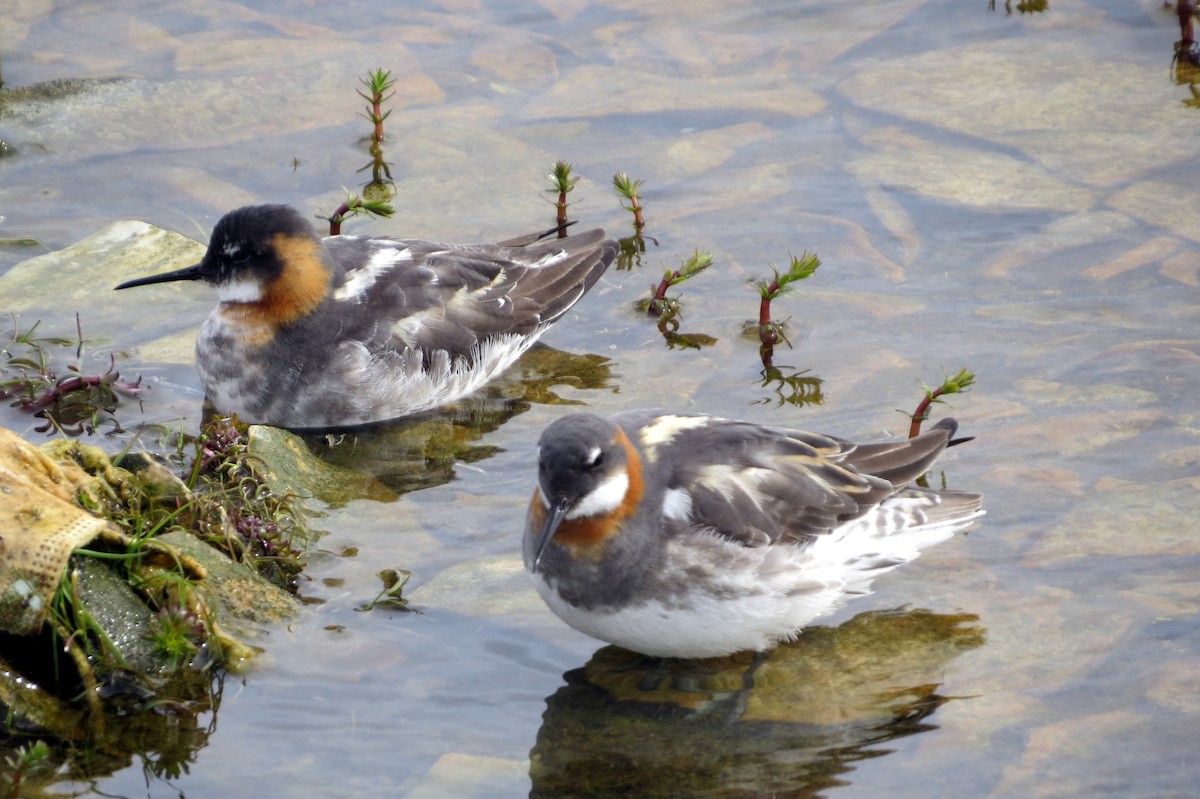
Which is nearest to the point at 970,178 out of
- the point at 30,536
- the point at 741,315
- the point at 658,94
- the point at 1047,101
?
the point at 1047,101

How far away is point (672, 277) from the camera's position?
388 inches

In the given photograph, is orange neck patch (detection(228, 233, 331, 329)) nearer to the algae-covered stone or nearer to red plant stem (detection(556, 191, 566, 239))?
the algae-covered stone

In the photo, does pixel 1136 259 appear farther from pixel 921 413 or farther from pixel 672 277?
pixel 672 277

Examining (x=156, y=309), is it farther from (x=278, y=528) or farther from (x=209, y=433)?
(x=278, y=528)

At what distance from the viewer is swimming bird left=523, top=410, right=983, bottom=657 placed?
21.3 feet

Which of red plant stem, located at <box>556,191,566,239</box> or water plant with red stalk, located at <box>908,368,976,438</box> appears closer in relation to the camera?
water plant with red stalk, located at <box>908,368,976,438</box>

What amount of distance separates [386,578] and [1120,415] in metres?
4.41

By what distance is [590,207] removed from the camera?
37.5ft

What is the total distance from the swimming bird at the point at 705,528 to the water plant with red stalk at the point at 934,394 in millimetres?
921

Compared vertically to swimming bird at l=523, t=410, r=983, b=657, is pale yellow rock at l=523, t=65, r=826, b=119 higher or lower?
higher

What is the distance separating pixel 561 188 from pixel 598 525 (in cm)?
458

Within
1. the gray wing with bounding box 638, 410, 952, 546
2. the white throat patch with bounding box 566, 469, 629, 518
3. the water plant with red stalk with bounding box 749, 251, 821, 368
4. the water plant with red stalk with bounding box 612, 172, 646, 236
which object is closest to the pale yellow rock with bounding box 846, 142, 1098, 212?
the water plant with red stalk with bounding box 612, 172, 646, 236

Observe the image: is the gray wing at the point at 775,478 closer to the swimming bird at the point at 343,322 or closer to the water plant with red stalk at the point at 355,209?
the swimming bird at the point at 343,322

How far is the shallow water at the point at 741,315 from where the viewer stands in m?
6.30
